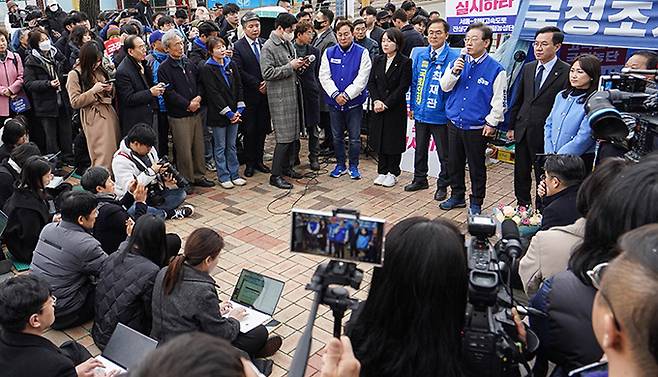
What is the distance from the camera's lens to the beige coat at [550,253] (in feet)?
9.12

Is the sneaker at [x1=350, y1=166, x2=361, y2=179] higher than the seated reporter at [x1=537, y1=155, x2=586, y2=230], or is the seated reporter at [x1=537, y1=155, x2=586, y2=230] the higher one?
the seated reporter at [x1=537, y1=155, x2=586, y2=230]

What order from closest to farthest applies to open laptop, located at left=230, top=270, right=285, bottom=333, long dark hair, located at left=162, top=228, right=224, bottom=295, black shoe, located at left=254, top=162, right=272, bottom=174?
long dark hair, located at left=162, top=228, right=224, bottom=295 < open laptop, located at left=230, top=270, right=285, bottom=333 < black shoe, located at left=254, top=162, right=272, bottom=174

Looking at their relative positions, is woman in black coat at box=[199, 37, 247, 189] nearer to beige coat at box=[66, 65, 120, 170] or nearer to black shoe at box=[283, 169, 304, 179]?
black shoe at box=[283, 169, 304, 179]

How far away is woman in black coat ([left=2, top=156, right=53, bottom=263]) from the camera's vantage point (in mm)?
4617

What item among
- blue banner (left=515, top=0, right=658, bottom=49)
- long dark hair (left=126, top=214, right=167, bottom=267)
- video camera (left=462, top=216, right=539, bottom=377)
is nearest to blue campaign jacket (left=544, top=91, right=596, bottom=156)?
blue banner (left=515, top=0, right=658, bottom=49)

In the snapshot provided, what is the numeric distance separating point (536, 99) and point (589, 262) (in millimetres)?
3520

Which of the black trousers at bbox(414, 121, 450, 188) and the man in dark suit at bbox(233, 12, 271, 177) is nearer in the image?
the black trousers at bbox(414, 121, 450, 188)

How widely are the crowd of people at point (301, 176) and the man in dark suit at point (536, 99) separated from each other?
2 centimetres

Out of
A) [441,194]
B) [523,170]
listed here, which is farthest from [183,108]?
[523,170]

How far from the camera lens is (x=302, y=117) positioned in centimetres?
685

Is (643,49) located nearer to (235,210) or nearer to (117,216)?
(235,210)

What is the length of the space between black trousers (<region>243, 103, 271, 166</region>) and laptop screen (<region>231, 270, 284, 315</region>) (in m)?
3.33

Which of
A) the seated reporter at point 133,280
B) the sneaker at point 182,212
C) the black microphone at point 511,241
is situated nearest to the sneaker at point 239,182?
the sneaker at point 182,212

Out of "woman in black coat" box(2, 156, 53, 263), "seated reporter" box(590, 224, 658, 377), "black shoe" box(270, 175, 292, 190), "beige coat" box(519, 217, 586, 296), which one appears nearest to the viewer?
"seated reporter" box(590, 224, 658, 377)
